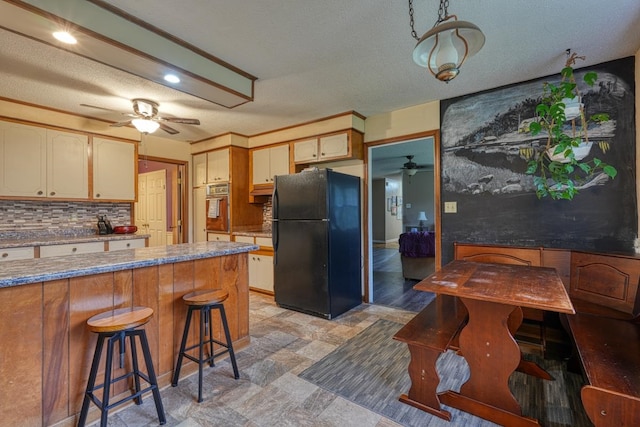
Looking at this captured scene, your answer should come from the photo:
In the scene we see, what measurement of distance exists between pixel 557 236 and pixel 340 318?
7.38ft

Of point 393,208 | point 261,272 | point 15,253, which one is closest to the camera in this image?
point 15,253

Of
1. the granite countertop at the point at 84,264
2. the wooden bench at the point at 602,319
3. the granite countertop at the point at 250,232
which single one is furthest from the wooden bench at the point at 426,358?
the granite countertop at the point at 250,232

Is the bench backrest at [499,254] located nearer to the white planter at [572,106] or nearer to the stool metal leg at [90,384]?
the white planter at [572,106]

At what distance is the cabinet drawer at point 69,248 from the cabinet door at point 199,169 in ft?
5.88

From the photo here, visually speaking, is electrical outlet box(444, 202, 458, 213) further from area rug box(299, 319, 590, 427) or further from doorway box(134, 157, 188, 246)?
doorway box(134, 157, 188, 246)

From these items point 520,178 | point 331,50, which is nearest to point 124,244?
point 331,50

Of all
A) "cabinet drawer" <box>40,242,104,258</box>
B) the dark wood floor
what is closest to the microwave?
"cabinet drawer" <box>40,242,104,258</box>

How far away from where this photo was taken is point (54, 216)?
3686 millimetres

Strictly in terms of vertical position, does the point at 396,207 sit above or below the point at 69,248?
above

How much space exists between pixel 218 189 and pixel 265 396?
3.40 metres

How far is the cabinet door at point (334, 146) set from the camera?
3.65m

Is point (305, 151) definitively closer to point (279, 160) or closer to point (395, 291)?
point (279, 160)

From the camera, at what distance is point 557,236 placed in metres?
2.68

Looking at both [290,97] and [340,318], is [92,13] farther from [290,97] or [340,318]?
[340,318]
